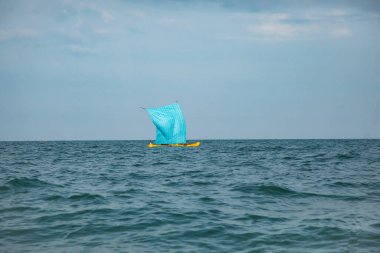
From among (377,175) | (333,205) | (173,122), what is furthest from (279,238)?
(173,122)

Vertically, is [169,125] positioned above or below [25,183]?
above

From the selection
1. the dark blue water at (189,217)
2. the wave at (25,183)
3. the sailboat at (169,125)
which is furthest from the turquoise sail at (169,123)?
the dark blue water at (189,217)

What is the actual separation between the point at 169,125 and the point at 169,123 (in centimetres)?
36

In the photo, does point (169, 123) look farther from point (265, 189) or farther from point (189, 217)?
point (189, 217)

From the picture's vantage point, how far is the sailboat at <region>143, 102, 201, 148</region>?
61375mm

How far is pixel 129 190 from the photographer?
14.9 metres

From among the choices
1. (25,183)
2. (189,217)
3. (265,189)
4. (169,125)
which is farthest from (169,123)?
(189,217)

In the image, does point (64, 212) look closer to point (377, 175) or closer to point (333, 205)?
point (333, 205)

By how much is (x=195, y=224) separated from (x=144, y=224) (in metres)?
1.30

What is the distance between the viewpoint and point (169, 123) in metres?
62.3

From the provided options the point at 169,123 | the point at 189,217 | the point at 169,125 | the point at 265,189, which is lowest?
the point at 189,217

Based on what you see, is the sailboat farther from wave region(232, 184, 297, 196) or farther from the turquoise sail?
wave region(232, 184, 297, 196)

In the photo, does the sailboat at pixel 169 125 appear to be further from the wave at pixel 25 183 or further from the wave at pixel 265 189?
the wave at pixel 265 189

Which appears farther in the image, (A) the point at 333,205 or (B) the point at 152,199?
(B) the point at 152,199
